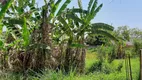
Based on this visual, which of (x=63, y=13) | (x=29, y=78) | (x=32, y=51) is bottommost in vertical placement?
(x=29, y=78)

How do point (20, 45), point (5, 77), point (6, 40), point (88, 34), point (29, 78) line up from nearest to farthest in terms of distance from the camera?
point (5, 77) < point (29, 78) < point (20, 45) < point (6, 40) < point (88, 34)

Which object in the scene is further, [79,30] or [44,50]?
[79,30]

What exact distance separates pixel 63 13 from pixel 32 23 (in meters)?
1.01

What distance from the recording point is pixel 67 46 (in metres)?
9.04

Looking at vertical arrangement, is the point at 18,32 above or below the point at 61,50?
above

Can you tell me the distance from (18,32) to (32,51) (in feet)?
2.85

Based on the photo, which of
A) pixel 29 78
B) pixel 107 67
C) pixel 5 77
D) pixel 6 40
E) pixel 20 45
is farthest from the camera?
pixel 107 67

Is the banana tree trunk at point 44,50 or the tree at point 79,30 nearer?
the banana tree trunk at point 44,50

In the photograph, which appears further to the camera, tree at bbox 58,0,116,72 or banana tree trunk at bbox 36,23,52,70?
tree at bbox 58,0,116,72

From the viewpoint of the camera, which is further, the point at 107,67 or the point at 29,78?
the point at 107,67

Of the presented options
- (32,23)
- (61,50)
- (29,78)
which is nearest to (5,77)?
(29,78)

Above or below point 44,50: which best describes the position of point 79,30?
above

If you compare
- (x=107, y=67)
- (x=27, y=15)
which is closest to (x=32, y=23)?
(x=27, y=15)

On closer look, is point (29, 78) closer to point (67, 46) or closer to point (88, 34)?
point (67, 46)
